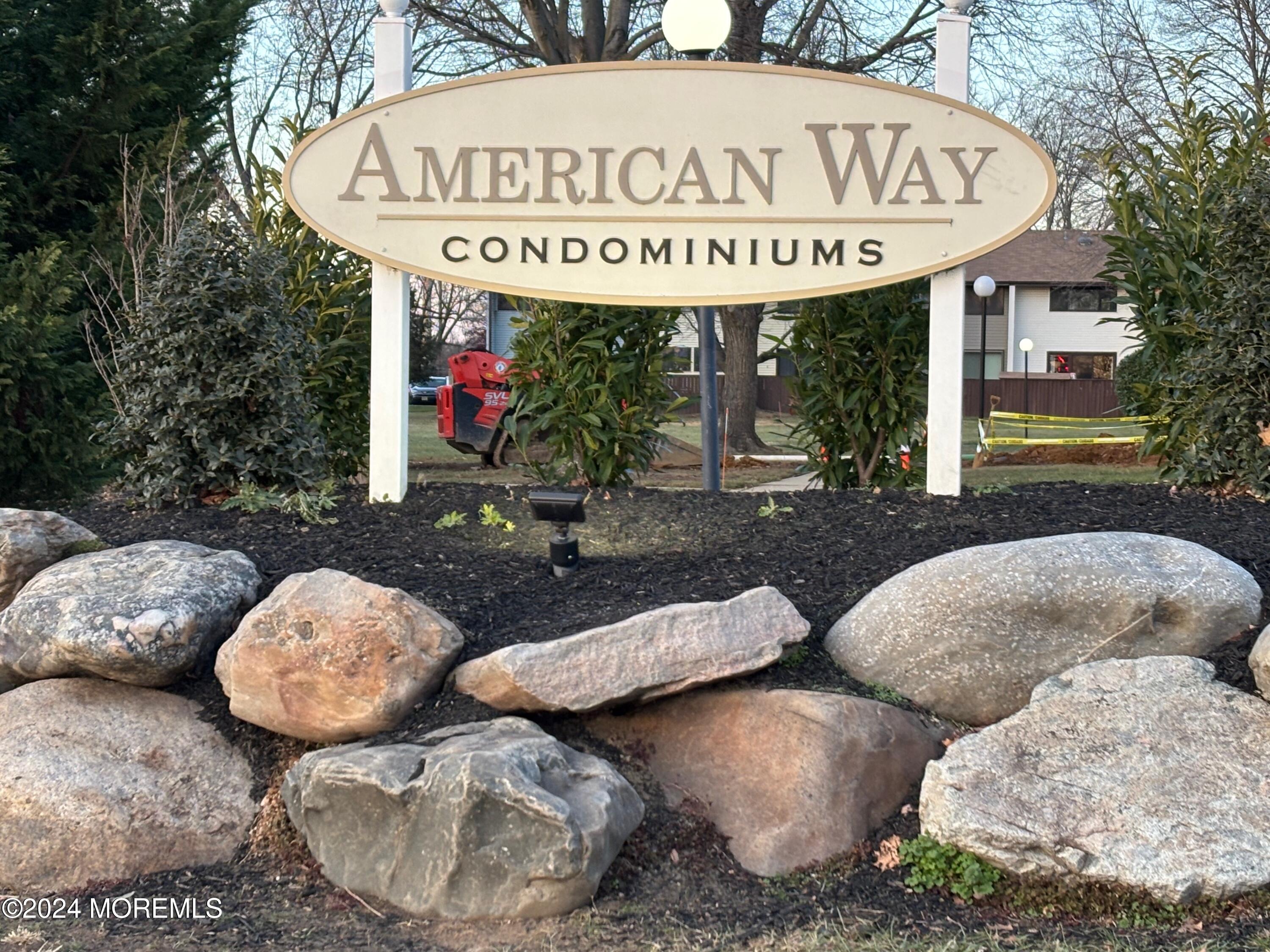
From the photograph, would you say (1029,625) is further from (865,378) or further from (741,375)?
(741,375)

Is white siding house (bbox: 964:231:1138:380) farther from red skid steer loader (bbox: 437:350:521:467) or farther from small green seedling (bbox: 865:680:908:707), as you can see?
small green seedling (bbox: 865:680:908:707)

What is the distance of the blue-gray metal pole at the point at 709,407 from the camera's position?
686 cm

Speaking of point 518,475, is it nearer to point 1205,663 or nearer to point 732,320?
point 732,320

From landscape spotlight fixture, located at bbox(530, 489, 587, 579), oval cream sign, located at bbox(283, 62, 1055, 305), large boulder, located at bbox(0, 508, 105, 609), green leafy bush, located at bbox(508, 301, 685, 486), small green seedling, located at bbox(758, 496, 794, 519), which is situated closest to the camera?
large boulder, located at bbox(0, 508, 105, 609)

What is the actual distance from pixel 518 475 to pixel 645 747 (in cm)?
1063

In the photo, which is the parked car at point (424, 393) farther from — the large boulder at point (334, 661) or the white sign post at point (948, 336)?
the large boulder at point (334, 661)

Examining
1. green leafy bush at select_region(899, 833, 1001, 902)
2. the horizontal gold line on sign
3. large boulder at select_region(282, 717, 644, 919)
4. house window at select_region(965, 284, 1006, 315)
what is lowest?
green leafy bush at select_region(899, 833, 1001, 902)

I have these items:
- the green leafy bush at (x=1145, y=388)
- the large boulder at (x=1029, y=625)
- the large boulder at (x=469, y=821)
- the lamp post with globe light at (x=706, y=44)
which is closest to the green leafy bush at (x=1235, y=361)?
the green leafy bush at (x=1145, y=388)

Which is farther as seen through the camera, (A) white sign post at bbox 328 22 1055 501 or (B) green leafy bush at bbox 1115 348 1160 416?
Answer: (B) green leafy bush at bbox 1115 348 1160 416

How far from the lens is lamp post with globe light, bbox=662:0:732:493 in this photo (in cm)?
660

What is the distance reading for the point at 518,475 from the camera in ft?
46.6

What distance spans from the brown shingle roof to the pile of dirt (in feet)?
59.8

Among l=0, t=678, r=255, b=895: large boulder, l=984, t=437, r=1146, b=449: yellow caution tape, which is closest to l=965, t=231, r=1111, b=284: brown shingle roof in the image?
l=984, t=437, r=1146, b=449: yellow caution tape

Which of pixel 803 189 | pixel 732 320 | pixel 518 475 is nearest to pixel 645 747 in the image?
pixel 803 189
